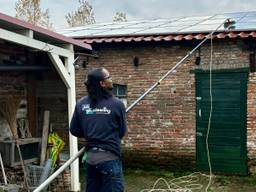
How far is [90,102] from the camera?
4.68 m

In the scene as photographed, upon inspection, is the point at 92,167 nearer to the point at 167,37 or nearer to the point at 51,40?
the point at 51,40

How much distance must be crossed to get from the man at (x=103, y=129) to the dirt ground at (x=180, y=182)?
12.9 ft

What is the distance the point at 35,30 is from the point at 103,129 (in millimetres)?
3168

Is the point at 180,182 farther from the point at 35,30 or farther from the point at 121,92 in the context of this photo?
the point at 35,30

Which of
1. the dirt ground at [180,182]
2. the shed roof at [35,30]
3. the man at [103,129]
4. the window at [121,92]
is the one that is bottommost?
the dirt ground at [180,182]

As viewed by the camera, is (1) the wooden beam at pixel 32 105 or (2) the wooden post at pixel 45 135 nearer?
(2) the wooden post at pixel 45 135

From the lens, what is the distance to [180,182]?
29.9 ft

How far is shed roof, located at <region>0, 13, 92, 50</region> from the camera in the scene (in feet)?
21.6

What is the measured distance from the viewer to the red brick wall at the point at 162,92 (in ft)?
32.1

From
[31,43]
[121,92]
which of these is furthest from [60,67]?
[121,92]

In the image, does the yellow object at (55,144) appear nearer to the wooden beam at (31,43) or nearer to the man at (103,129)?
the wooden beam at (31,43)

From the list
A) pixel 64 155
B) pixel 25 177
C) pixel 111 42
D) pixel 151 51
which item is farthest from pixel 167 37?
pixel 25 177

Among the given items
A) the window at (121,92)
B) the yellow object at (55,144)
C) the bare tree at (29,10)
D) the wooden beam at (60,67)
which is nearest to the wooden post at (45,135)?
the yellow object at (55,144)

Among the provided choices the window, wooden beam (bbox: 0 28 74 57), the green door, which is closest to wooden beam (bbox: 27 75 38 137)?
wooden beam (bbox: 0 28 74 57)
